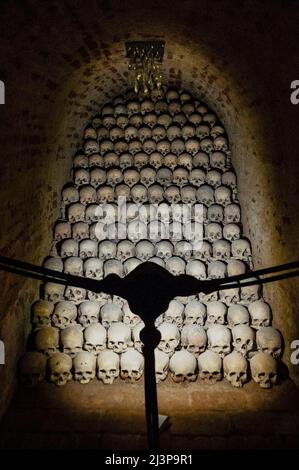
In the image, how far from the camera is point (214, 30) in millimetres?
3178

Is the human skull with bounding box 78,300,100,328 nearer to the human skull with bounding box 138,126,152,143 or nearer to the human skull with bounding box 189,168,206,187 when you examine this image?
the human skull with bounding box 189,168,206,187

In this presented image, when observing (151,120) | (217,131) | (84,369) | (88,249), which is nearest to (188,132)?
(217,131)

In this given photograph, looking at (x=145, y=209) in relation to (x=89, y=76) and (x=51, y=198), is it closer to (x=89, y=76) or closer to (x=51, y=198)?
(x=51, y=198)

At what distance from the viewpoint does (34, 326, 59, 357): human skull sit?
3209mm

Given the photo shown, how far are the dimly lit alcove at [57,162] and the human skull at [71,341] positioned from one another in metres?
0.32

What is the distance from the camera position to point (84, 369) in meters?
3.09

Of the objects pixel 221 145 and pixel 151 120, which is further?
pixel 151 120

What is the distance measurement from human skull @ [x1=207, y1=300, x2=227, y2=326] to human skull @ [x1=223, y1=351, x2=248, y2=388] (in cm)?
40

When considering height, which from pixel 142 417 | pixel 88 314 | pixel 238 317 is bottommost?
pixel 142 417

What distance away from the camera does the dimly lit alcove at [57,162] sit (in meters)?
2.53

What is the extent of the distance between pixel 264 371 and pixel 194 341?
62cm

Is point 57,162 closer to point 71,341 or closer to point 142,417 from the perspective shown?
point 71,341

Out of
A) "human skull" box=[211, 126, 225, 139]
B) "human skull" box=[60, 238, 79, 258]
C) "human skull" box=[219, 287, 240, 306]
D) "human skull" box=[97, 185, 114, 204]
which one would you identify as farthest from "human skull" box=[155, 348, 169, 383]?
"human skull" box=[211, 126, 225, 139]

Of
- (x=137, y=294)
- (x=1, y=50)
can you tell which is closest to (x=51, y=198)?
(x=1, y=50)
